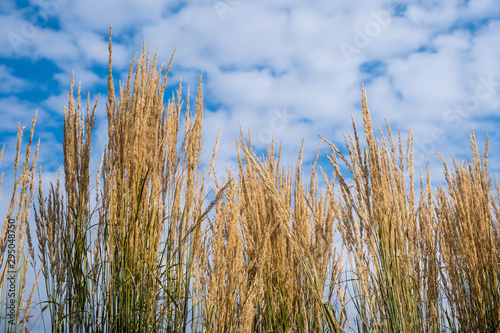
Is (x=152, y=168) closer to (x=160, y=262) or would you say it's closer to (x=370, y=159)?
(x=160, y=262)

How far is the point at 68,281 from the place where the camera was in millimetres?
2754

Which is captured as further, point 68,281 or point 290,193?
point 290,193

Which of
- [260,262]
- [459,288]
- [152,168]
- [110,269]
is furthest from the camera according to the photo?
[459,288]

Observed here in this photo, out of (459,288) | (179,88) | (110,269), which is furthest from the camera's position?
(459,288)

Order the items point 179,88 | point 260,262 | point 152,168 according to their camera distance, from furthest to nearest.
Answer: point 179,88, point 152,168, point 260,262

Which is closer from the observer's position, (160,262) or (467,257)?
(160,262)

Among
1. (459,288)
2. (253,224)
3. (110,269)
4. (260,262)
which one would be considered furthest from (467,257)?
(110,269)

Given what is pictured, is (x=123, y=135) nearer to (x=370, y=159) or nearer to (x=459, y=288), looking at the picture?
(x=370, y=159)

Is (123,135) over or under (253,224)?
over

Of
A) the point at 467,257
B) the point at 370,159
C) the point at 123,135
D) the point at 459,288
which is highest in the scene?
the point at 123,135

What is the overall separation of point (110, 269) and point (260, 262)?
2.88 ft

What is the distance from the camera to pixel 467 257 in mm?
3291

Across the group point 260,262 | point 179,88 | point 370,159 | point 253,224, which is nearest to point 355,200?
point 370,159

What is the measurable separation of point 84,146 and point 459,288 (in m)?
2.90
